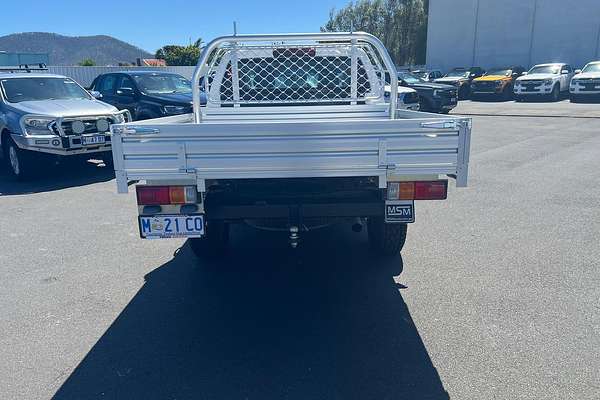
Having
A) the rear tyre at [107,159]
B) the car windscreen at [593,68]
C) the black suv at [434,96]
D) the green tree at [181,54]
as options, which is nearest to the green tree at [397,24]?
the green tree at [181,54]

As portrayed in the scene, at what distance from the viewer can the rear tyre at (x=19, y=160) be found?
26.8 feet

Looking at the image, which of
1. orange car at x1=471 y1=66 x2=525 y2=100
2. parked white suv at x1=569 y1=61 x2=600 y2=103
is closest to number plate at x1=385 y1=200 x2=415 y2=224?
parked white suv at x1=569 y1=61 x2=600 y2=103

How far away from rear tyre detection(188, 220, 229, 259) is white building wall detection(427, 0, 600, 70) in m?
34.0

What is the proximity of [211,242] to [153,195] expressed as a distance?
4.91ft

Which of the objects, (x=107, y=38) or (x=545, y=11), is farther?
(x=107, y=38)

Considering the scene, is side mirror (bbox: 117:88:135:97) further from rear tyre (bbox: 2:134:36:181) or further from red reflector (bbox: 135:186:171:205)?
red reflector (bbox: 135:186:171:205)

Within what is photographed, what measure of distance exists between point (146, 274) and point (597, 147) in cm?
1026

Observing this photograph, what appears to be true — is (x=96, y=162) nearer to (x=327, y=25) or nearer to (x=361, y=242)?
(x=361, y=242)

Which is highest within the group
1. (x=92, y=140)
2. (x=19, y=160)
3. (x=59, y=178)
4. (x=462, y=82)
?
(x=462, y=82)

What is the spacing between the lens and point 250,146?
9.32 feet

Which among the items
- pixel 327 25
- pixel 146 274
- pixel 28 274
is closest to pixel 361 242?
pixel 146 274

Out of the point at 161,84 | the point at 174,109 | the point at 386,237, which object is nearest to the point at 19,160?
the point at 174,109

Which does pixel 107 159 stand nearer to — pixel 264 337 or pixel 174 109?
pixel 174 109

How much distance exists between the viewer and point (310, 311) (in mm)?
3646
